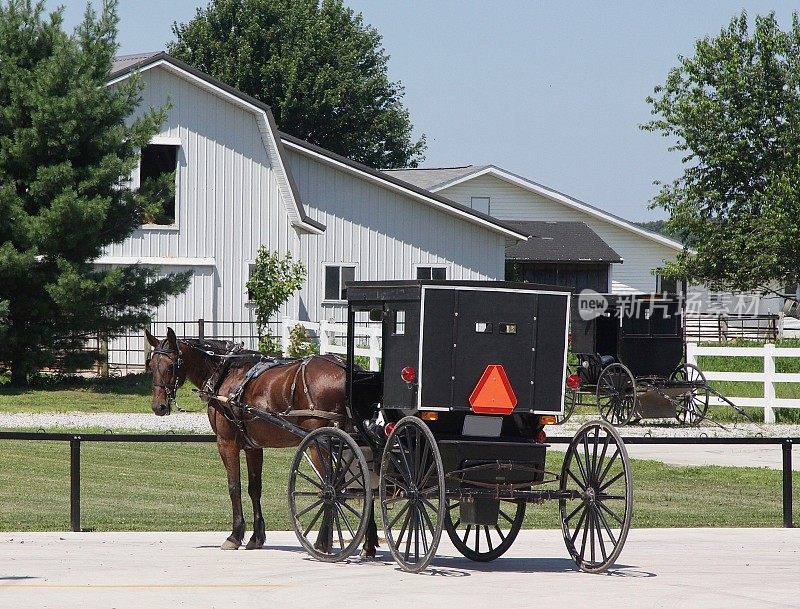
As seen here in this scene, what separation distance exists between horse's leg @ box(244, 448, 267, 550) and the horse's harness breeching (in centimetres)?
18

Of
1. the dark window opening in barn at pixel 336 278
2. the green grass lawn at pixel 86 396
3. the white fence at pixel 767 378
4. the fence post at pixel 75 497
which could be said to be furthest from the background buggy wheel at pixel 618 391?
the dark window opening in barn at pixel 336 278

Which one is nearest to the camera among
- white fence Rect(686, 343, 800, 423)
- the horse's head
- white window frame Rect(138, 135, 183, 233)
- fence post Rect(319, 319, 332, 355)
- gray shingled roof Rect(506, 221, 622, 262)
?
the horse's head

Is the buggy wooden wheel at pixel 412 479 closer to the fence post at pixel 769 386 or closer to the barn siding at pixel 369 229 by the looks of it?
the fence post at pixel 769 386

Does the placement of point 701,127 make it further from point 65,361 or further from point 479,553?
point 479,553

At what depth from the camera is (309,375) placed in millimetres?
12492

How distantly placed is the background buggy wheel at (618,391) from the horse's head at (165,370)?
48.2 feet

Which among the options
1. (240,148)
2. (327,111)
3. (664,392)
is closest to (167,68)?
(240,148)

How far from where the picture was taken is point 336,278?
41094mm

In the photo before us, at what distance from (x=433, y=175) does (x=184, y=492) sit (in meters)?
43.7

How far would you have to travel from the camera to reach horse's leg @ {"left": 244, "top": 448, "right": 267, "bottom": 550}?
1285cm

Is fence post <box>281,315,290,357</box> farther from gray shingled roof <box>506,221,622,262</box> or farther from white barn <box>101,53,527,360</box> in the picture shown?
gray shingled roof <box>506,221,622,262</box>

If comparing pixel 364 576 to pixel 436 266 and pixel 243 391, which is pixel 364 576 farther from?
pixel 436 266

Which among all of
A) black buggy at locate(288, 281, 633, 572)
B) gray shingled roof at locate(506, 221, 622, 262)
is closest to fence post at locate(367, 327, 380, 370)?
black buggy at locate(288, 281, 633, 572)

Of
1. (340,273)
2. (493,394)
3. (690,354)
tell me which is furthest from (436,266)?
(493,394)
